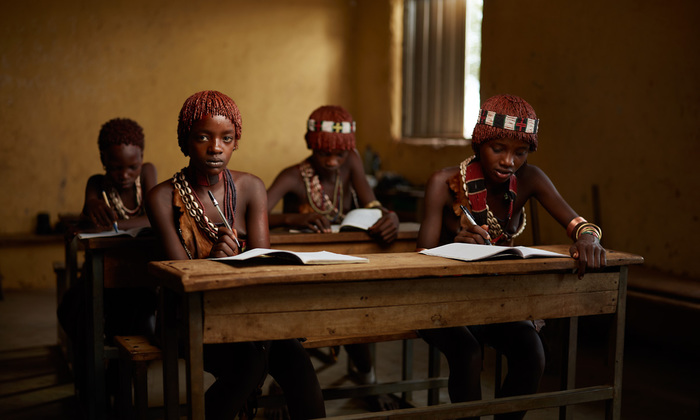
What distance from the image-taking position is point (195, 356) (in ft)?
6.62

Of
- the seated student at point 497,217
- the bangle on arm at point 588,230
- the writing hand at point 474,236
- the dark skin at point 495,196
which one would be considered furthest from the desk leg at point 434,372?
the bangle on arm at point 588,230

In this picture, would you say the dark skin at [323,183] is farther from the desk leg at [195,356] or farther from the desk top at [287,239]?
the desk leg at [195,356]

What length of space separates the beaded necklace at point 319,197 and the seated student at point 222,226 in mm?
1221

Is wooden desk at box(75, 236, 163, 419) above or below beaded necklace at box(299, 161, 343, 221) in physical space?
below

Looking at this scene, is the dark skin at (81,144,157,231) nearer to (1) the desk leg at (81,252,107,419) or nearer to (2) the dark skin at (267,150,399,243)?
(1) the desk leg at (81,252,107,419)

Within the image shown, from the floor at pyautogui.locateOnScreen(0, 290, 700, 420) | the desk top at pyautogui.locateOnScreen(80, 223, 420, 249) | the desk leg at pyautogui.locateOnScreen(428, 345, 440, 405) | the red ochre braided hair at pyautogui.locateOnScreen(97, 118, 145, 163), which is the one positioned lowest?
the floor at pyautogui.locateOnScreen(0, 290, 700, 420)

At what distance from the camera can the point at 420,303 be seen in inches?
90.7

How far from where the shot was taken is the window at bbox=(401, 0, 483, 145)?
6.72m

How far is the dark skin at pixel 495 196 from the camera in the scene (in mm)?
2865

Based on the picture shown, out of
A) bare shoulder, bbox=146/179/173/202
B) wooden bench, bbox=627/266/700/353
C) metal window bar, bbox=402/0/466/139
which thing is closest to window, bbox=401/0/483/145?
metal window bar, bbox=402/0/466/139

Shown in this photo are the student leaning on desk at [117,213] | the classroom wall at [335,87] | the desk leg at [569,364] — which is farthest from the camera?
the classroom wall at [335,87]

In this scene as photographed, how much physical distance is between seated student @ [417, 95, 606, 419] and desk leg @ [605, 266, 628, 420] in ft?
0.68

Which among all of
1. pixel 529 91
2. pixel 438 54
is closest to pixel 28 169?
pixel 438 54

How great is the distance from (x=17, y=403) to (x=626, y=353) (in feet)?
12.0
